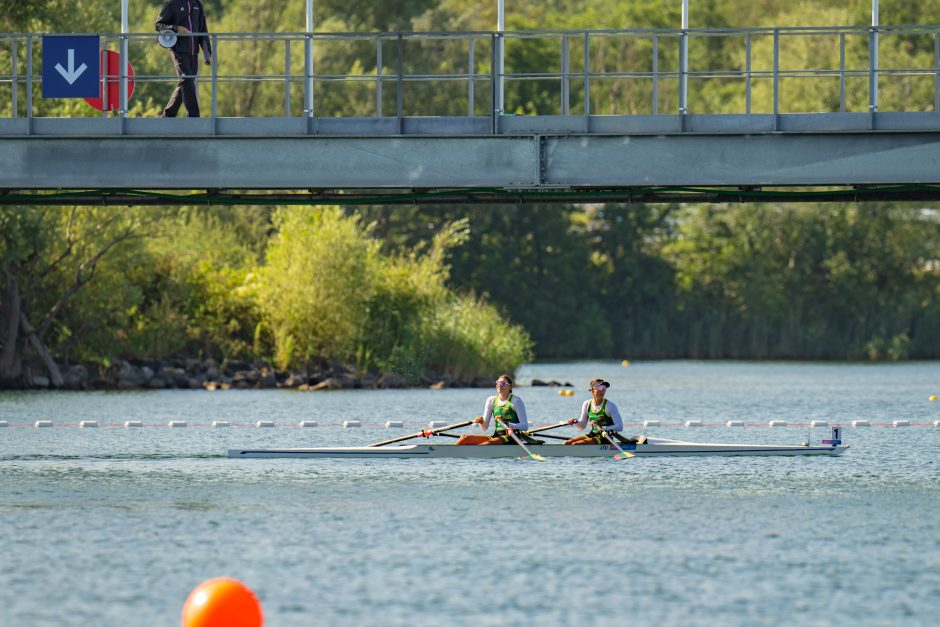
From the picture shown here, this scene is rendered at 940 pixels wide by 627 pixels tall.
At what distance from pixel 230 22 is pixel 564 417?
4262 cm

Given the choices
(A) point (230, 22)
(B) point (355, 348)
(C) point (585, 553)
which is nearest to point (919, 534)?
(C) point (585, 553)

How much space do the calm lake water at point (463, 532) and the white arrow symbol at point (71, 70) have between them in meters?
6.67

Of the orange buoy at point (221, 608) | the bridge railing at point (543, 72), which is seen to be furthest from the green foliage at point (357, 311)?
the orange buoy at point (221, 608)

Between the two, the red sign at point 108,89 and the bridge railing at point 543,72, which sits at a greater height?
the bridge railing at point 543,72

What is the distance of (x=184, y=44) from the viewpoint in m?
29.3

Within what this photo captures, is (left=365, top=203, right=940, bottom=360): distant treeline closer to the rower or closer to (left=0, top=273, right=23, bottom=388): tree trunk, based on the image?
(left=0, top=273, right=23, bottom=388): tree trunk

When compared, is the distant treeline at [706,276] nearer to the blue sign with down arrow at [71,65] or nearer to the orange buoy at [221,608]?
the blue sign with down arrow at [71,65]

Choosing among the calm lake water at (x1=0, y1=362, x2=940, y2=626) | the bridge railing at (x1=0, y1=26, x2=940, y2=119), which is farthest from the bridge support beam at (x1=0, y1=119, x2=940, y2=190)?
the bridge railing at (x1=0, y1=26, x2=940, y2=119)

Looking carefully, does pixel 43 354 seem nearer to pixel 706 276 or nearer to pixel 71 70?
pixel 71 70

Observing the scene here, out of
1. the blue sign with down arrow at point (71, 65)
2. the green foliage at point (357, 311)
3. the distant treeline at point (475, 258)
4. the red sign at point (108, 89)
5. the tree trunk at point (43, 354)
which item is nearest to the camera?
the blue sign with down arrow at point (71, 65)

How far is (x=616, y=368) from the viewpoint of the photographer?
8125 centimetres

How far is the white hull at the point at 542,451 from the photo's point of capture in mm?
31828

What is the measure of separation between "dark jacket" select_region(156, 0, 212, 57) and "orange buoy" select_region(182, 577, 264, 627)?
14286 mm

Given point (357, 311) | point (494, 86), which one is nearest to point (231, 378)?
point (357, 311)
